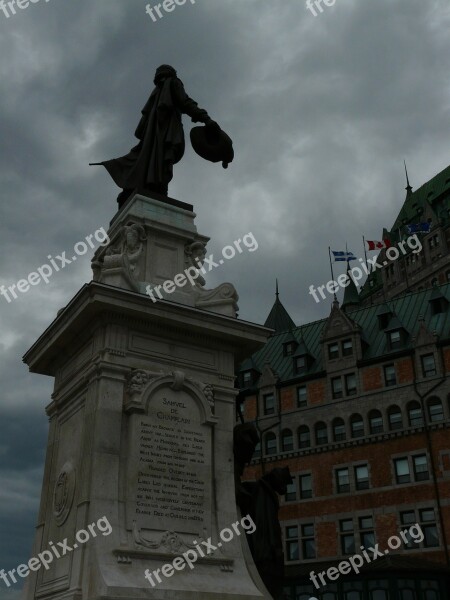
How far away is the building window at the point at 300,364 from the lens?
53069 mm

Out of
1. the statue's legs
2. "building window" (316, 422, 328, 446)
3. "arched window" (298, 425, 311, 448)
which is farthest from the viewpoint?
"arched window" (298, 425, 311, 448)

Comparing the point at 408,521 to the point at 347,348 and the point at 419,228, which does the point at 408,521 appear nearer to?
the point at 347,348

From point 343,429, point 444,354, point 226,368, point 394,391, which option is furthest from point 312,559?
point 226,368

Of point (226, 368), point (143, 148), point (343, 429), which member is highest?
point (343, 429)

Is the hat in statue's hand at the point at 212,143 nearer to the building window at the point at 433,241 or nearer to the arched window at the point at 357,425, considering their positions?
the arched window at the point at 357,425

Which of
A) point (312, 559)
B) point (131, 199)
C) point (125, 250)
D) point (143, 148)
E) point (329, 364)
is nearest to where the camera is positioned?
point (125, 250)

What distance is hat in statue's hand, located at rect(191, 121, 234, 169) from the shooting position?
12.7 m

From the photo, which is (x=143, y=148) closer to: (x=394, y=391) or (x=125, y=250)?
(x=125, y=250)

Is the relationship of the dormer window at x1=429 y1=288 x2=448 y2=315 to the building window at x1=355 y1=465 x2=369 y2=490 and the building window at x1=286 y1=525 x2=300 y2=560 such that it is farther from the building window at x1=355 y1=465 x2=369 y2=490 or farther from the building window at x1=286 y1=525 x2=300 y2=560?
the building window at x1=286 y1=525 x2=300 y2=560

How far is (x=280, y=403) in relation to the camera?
172ft

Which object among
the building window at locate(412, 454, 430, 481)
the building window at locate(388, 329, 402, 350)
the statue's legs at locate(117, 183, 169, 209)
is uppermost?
the building window at locate(388, 329, 402, 350)

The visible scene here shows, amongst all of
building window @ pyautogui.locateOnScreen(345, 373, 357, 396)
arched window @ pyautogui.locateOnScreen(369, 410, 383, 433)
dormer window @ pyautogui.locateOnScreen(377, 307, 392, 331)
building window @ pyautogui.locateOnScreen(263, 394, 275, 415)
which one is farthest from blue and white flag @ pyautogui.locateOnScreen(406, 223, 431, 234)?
arched window @ pyautogui.locateOnScreen(369, 410, 383, 433)

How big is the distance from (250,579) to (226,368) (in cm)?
300

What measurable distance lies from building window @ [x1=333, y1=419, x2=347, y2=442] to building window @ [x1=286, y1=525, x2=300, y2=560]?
666cm
